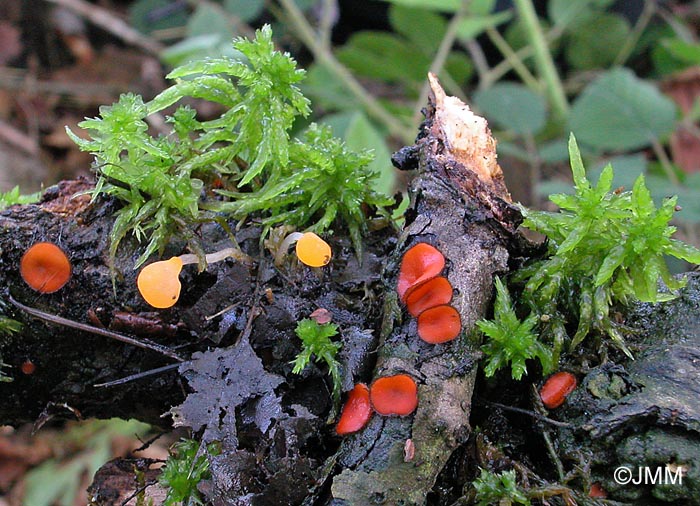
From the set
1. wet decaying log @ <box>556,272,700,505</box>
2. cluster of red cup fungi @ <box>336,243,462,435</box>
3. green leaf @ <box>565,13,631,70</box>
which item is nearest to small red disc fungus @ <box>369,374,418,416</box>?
cluster of red cup fungi @ <box>336,243,462,435</box>

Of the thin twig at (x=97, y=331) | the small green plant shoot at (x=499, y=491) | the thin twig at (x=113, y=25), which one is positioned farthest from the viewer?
the thin twig at (x=113, y=25)

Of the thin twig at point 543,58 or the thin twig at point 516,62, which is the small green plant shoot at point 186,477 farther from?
the thin twig at point 516,62

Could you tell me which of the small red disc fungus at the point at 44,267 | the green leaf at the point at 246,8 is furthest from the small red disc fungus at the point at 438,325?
the green leaf at the point at 246,8

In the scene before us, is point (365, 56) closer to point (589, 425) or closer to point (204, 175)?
point (204, 175)

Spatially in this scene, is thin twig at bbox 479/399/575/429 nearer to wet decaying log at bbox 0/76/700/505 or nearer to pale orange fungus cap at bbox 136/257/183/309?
wet decaying log at bbox 0/76/700/505

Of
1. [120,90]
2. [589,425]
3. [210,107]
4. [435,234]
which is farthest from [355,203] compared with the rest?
[120,90]

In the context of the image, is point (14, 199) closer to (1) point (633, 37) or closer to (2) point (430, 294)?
(2) point (430, 294)
